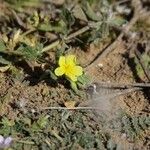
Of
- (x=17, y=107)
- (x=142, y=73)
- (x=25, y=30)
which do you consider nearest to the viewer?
(x=17, y=107)

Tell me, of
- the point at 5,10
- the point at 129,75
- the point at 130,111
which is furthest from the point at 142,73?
the point at 5,10

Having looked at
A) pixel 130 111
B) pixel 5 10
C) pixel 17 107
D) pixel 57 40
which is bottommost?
pixel 130 111

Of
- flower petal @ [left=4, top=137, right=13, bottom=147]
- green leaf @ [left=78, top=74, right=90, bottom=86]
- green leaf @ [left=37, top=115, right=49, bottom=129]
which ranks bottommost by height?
flower petal @ [left=4, top=137, right=13, bottom=147]

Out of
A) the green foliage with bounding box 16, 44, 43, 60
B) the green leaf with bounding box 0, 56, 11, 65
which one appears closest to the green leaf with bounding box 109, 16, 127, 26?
the green foliage with bounding box 16, 44, 43, 60

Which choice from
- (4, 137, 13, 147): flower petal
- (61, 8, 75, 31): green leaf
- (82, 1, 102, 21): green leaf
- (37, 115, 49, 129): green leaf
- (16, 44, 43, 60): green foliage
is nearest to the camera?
(4, 137, 13, 147): flower petal

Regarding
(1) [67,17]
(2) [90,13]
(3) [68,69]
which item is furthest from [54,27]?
(3) [68,69]

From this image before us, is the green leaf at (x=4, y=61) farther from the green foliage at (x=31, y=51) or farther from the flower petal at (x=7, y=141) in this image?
the flower petal at (x=7, y=141)

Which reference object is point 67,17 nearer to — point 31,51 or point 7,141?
point 31,51

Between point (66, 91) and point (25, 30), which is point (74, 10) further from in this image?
point (66, 91)

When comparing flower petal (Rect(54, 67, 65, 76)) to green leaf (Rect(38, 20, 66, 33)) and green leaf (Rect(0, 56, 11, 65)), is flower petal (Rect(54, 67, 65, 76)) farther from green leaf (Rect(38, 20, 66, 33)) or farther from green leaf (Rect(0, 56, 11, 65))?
green leaf (Rect(38, 20, 66, 33))
